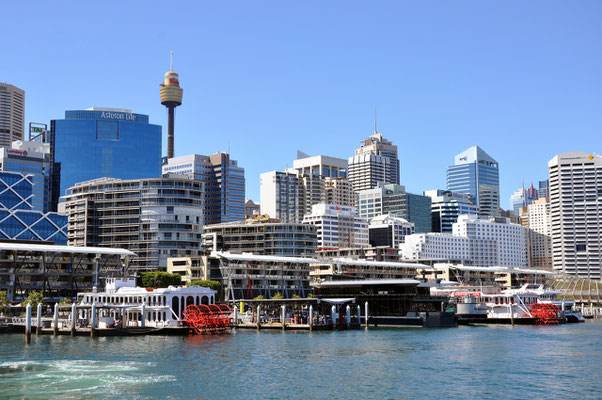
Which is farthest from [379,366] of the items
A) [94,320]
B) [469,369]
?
[94,320]

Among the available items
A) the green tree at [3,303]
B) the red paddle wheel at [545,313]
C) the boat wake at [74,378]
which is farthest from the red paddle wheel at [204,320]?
the red paddle wheel at [545,313]

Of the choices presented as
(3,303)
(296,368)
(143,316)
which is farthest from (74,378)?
→ (3,303)

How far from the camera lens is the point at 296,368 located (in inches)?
2938

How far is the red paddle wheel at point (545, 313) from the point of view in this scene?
525 ft

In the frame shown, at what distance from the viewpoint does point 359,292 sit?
157625 millimetres

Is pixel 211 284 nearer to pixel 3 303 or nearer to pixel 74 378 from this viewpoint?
pixel 3 303

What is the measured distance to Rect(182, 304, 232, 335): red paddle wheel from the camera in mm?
113137

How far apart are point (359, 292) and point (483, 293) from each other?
36324mm

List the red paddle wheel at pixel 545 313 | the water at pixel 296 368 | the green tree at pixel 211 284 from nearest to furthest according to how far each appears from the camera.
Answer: the water at pixel 296 368, the red paddle wheel at pixel 545 313, the green tree at pixel 211 284

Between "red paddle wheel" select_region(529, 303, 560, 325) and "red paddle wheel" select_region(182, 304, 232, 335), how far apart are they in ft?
251

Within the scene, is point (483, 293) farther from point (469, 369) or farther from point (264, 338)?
point (469, 369)

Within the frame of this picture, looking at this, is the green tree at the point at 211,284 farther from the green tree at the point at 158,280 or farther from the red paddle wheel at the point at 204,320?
the red paddle wheel at the point at 204,320

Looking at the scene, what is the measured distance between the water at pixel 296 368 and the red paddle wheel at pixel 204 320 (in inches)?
197

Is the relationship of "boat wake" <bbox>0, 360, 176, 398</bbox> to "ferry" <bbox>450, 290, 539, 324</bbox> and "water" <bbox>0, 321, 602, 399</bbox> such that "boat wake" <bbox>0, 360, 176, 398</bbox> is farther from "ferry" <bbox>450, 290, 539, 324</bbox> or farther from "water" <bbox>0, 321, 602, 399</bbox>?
"ferry" <bbox>450, 290, 539, 324</bbox>
